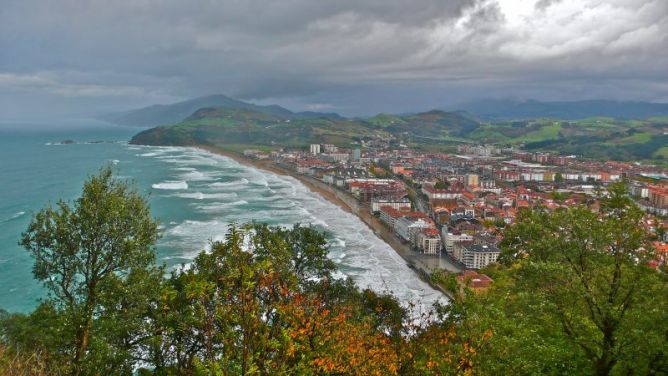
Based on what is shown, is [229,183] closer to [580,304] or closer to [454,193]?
[454,193]

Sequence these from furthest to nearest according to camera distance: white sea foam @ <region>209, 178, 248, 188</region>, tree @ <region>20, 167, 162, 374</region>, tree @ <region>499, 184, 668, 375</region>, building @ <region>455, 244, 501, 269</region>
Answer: white sea foam @ <region>209, 178, 248, 188</region>
building @ <region>455, 244, 501, 269</region>
tree @ <region>20, 167, 162, 374</region>
tree @ <region>499, 184, 668, 375</region>

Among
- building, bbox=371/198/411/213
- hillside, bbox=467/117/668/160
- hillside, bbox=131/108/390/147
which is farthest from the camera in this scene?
hillside, bbox=131/108/390/147

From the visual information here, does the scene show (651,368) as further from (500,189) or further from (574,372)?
(500,189)

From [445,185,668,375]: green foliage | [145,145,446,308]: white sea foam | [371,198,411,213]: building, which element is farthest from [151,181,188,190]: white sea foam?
[445,185,668,375]: green foliage

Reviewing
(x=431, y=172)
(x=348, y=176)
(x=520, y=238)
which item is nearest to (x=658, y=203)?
(x=431, y=172)

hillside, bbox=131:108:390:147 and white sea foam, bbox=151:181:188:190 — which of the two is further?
hillside, bbox=131:108:390:147

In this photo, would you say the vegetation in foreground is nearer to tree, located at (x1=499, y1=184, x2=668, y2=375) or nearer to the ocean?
tree, located at (x1=499, y1=184, x2=668, y2=375)
